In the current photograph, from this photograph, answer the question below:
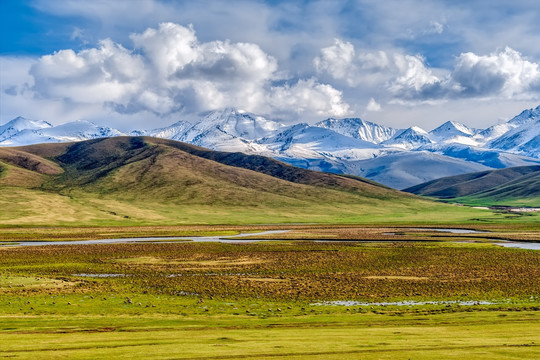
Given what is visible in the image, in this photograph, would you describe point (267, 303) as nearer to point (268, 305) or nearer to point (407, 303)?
point (268, 305)

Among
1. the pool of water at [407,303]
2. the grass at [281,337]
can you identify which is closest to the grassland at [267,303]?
the grass at [281,337]

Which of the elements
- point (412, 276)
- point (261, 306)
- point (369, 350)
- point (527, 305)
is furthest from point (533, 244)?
point (369, 350)

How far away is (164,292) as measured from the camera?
5275cm

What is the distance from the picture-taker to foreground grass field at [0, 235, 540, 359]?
27656 mm

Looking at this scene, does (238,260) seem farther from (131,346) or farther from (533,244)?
(533,244)

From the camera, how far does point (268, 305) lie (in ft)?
151

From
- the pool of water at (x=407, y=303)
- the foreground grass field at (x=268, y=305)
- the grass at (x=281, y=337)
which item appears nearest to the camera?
the grass at (x=281, y=337)

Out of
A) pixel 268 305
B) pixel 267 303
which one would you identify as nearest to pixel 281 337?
pixel 268 305

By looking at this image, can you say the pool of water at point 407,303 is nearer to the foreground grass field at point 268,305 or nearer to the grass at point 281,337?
the foreground grass field at point 268,305

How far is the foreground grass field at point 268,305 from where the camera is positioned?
2766 centimetres

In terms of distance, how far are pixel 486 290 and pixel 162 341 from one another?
122ft

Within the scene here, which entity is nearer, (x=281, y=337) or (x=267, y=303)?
(x=281, y=337)

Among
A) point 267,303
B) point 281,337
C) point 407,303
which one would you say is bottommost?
point 267,303

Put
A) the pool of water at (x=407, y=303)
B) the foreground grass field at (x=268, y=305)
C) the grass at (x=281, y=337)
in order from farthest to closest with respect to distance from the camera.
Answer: the pool of water at (x=407, y=303), the foreground grass field at (x=268, y=305), the grass at (x=281, y=337)
